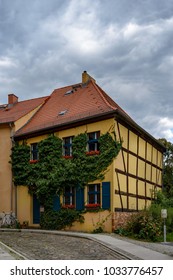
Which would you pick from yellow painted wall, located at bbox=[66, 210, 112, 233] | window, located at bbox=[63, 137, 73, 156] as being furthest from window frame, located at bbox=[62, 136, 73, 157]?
yellow painted wall, located at bbox=[66, 210, 112, 233]

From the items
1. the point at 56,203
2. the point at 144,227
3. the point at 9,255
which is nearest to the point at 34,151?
the point at 56,203

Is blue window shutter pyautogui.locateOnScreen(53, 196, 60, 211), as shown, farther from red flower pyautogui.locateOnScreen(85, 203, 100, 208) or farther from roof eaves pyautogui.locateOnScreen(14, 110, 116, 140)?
roof eaves pyautogui.locateOnScreen(14, 110, 116, 140)

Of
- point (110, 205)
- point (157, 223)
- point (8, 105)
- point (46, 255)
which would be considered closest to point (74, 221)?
point (110, 205)

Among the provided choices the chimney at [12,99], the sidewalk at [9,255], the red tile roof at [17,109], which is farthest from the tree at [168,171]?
the sidewalk at [9,255]

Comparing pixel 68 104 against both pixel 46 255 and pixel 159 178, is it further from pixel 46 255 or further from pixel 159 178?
pixel 46 255

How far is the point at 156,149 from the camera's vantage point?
2886 cm

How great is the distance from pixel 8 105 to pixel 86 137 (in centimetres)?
1175

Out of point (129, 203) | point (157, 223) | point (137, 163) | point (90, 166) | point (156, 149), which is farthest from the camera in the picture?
point (156, 149)

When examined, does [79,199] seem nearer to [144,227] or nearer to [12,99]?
[144,227]

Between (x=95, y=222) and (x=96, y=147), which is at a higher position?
(x=96, y=147)

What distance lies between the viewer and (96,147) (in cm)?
2148

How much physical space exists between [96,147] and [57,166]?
2.67m

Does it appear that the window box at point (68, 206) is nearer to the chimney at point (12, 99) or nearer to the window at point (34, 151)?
the window at point (34, 151)

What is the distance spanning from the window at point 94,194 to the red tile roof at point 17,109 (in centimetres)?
738
